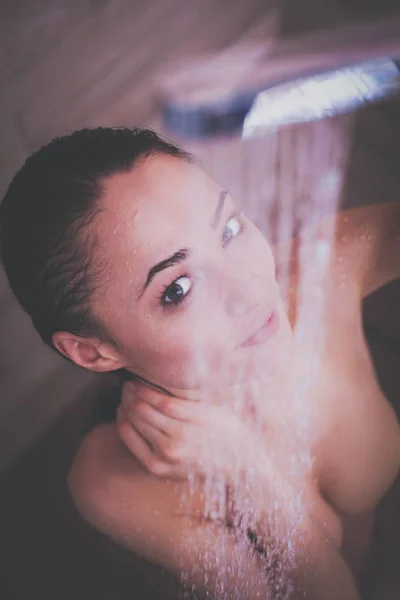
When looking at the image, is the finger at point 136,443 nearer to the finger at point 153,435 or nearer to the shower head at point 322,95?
the finger at point 153,435

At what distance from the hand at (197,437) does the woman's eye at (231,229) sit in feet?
0.63

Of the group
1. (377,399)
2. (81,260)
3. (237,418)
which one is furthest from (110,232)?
(377,399)

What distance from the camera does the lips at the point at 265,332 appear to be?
0.47 m

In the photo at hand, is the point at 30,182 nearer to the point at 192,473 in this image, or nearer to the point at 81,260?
the point at 81,260

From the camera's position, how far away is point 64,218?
403mm

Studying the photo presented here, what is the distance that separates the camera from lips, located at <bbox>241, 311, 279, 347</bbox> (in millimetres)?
471

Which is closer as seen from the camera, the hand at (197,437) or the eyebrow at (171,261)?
the eyebrow at (171,261)

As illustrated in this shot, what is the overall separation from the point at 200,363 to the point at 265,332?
0.07m

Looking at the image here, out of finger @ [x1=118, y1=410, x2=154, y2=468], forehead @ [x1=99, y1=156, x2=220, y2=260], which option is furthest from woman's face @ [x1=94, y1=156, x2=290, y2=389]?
finger @ [x1=118, y1=410, x2=154, y2=468]

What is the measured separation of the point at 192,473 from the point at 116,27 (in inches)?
20.5

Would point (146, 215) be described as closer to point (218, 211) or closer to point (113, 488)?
point (218, 211)

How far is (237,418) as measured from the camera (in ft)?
1.80

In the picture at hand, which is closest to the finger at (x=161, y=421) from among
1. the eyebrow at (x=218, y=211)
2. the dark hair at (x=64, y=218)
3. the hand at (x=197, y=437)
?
the hand at (x=197, y=437)

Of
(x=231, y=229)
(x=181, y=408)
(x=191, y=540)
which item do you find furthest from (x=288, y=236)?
(x=191, y=540)
